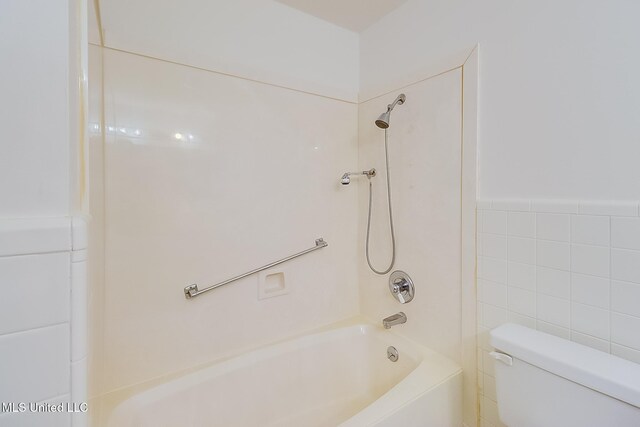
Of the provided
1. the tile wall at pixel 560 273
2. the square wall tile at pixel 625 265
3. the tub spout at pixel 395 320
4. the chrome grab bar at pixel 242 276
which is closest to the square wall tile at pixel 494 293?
the tile wall at pixel 560 273

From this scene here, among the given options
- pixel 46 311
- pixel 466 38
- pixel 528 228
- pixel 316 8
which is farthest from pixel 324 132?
pixel 46 311

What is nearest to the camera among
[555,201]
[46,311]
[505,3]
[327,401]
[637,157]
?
[46,311]

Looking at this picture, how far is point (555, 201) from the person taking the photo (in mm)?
957

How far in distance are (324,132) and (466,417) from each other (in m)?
1.59

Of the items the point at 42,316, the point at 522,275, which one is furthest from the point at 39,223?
the point at 522,275

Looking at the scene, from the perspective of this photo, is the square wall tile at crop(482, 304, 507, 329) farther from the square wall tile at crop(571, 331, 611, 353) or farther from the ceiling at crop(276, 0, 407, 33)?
the ceiling at crop(276, 0, 407, 33)

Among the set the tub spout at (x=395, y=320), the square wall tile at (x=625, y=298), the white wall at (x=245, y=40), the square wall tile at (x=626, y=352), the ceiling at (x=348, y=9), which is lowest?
the tub spout at (x=395, y=320)

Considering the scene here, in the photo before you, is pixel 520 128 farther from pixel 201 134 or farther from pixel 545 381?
pixel 201 134

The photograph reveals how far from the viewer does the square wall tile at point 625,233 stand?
793mm

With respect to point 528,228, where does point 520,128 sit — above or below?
above

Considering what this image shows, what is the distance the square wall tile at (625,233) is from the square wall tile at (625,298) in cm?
12

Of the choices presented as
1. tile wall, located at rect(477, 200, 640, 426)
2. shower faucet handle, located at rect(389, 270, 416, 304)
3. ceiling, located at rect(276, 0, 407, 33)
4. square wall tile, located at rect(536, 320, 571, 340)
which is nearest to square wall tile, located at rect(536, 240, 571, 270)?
tile wall, located at rect(477, 200, 640, 426)

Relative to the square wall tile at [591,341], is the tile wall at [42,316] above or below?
above

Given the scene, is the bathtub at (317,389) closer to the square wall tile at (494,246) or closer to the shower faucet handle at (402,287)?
the shower faucet handle at (402,287)
